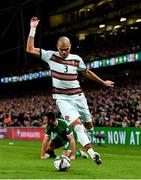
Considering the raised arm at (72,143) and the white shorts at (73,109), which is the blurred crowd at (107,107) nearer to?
the raised arm at (72,143)

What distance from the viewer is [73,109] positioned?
36.2ft

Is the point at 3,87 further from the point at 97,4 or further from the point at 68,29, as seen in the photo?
the point at 97,4

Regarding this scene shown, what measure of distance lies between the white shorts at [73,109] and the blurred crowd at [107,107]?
61.0 feet

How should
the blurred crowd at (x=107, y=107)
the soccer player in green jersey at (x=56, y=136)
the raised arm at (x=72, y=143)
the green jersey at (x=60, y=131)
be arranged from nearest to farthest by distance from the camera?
the raised arm at (x=72, y=143) < the soccer player in green jersey at (x=56, y=136) < the green jersey at (x=60, y=131) < the blurred crowd at (x=107, y=107)

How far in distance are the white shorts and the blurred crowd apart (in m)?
18.6

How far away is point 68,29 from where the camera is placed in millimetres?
63219

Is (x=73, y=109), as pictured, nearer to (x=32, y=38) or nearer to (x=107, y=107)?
(x=32, y=38)

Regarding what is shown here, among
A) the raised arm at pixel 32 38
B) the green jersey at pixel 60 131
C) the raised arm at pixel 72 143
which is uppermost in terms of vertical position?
the raised arm at pixel 32 38

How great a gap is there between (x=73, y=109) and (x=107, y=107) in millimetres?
25617

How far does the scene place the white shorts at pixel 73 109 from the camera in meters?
10.9

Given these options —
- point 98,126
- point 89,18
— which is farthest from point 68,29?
point 98,126

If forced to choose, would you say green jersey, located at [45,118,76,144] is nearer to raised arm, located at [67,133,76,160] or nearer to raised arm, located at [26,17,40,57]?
raised arm, located at [67,133,76,160]

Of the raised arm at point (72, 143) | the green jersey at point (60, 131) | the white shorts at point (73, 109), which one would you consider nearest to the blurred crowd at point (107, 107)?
the green jersey at point (60, 131)

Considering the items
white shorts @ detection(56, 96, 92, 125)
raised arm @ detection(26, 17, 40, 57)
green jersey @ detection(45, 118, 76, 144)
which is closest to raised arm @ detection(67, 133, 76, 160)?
green jersey @ detection(45, 118, 76, 144)
